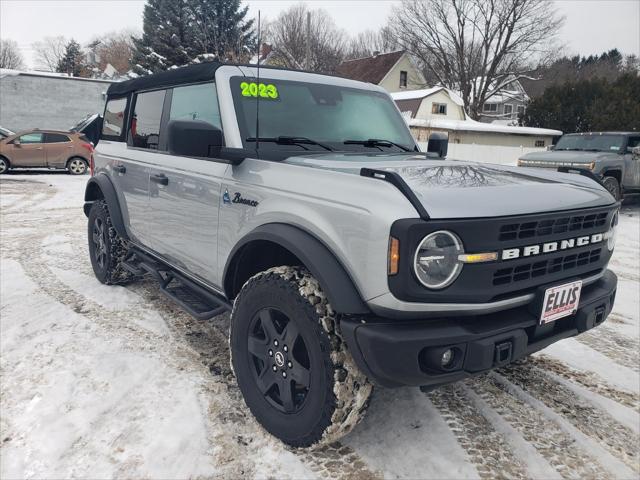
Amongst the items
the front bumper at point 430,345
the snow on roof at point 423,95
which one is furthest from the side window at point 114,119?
the snow on roof at point 423,95

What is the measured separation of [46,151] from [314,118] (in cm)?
1497

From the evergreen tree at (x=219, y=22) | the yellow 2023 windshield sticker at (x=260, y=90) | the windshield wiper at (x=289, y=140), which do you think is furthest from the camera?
the evergreen tree at (x=219, y=22)

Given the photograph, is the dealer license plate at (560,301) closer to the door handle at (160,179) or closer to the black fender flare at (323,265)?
the black fender flare at (323,265)

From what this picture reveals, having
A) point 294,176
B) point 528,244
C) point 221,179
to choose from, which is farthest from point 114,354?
point 528,244

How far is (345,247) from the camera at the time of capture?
6.99 feet

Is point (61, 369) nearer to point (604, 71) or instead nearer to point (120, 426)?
point (120, 426)

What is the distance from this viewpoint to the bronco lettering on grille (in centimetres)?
211

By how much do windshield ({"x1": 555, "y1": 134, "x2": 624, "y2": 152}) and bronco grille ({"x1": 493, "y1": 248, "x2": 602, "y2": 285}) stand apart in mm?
10230

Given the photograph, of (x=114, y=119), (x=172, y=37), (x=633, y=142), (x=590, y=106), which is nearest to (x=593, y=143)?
(x=633, y=142)

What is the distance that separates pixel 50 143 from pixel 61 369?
14.6m

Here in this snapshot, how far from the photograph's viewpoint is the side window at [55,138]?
15.6 m

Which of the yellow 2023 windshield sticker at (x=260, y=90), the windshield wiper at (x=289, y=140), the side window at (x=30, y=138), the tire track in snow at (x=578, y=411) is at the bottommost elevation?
the tire track in snow at (x=578, y=411)

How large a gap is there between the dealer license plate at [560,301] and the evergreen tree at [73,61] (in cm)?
5924

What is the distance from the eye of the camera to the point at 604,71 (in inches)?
2238
